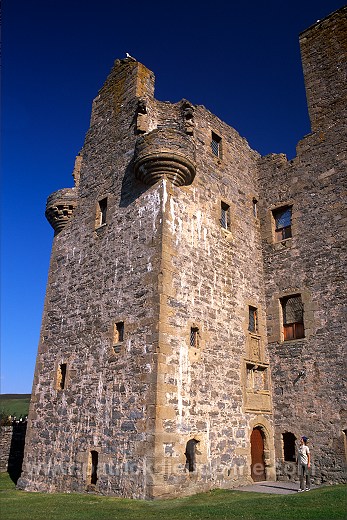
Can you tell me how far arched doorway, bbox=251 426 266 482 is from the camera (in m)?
13.2

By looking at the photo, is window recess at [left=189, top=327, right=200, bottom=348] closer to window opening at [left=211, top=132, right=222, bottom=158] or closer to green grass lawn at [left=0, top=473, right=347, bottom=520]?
green grass lawn at [left=0, top=473, right=347, bottom=520]

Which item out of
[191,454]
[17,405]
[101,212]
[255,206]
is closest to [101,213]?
[101,212]

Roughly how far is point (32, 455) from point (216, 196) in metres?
9.91

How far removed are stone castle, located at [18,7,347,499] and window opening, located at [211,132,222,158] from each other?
0.18ft

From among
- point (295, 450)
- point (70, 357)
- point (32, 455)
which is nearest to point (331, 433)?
point (295, 450)

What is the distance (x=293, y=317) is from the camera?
15.1 metres

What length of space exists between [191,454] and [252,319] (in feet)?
17.4

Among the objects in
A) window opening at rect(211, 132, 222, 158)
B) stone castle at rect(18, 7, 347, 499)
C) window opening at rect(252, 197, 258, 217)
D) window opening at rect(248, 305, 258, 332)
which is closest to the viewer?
stone castle at rect(18, 7, 347, 499)

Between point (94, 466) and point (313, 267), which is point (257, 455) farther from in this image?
point (313, 267)

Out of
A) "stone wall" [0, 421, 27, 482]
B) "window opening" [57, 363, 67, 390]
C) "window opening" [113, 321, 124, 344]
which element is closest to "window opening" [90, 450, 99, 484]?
"window opening" [57, 363, 67, 390]

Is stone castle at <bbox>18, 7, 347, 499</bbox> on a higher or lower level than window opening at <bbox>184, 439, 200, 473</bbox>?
higher

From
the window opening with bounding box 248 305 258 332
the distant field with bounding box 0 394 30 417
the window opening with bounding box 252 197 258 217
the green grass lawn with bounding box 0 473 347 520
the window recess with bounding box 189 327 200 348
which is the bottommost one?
the green grass lawn with bounding box 0 473 347 520

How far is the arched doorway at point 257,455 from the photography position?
13.2m

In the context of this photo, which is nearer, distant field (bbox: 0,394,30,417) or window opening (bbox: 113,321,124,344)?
window opening (bbox: 113,321,124,344)
